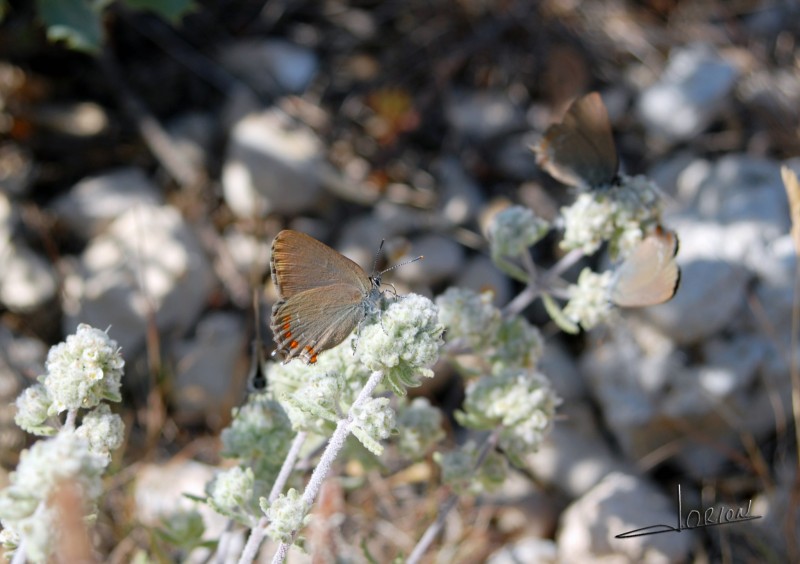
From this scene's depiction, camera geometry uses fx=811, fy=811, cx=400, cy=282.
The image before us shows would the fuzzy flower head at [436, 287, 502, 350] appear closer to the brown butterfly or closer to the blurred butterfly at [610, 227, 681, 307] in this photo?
the brown butterfly

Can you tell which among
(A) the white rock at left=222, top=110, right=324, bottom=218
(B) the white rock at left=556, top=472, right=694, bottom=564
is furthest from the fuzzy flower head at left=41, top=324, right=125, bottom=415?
(A) the white rock at left=222, top=110, right=324, bottom=218

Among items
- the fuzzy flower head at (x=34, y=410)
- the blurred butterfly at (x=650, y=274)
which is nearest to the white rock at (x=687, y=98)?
the blurred butterfly at (x=650, y=274)

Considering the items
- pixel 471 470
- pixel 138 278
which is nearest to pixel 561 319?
pixel 471 470

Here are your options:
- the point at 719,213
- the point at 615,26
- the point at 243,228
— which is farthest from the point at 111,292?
the point at 615,26

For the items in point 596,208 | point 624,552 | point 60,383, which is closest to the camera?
point 60,383

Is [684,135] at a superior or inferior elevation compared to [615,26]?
inferior

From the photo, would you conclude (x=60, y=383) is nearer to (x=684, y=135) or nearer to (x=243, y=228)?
(x=243, y=228)

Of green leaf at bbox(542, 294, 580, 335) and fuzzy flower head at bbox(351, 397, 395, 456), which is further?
green leaf at bbox(542, 294, 580, 335)

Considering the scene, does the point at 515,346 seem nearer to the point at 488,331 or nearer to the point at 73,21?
the point at 488,331
